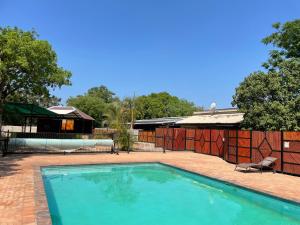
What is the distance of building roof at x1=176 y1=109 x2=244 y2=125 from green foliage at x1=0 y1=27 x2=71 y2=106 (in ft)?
46.6

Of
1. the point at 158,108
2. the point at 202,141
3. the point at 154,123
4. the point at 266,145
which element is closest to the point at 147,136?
the point at 154,123

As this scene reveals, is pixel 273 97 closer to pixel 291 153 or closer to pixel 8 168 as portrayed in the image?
pixel 291 153

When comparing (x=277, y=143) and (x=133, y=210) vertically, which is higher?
(x=277, y=143)

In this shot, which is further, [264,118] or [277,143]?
[264,118]

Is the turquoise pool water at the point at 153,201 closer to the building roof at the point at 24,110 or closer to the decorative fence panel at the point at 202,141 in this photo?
the building roof at the point at 24,110

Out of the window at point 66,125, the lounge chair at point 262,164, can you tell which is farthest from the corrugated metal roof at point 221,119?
the window at point 66,125

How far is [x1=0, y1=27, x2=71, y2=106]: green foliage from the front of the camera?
17.2m

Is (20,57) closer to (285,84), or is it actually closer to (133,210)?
(133,210)

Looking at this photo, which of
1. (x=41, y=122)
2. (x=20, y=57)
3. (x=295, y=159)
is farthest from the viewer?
(x=41, y=122)

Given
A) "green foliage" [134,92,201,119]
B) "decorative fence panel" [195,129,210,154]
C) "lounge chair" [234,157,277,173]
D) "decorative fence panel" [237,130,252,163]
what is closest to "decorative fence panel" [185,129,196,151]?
"decorative fence panel" [195,129,210,154]

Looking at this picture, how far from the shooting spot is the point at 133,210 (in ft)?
30.6

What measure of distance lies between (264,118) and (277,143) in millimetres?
6233

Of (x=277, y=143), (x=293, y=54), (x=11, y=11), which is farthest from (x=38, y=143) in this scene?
(x=293, y=54)

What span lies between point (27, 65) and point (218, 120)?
1824cm
